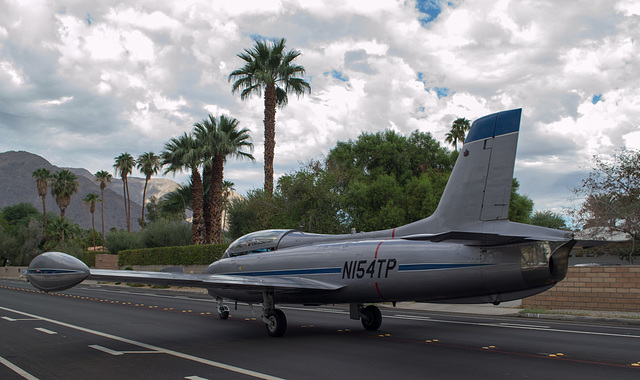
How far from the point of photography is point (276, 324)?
13.1 m

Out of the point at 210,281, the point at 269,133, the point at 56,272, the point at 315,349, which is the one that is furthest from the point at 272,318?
the point at 269,133

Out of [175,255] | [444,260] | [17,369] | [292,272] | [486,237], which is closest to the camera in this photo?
[17,369]

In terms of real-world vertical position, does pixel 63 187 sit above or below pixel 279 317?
above

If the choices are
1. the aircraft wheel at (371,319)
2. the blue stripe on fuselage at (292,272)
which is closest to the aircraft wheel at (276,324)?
the blue stripe on fuselage at (292,272)

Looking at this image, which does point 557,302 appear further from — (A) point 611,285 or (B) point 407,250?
(B) point 407,250

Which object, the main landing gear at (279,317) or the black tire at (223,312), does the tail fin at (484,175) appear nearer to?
the main landing gear at (279,317)

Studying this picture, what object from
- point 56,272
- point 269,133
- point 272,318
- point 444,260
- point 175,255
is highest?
point 269,133

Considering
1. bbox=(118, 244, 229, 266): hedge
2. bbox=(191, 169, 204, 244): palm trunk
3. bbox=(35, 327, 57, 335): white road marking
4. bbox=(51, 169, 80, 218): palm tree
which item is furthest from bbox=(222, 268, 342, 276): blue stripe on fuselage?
bbox=(51, 169, 80, 218): palm tree

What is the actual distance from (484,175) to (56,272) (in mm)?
8782

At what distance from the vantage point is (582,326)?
51.5ft

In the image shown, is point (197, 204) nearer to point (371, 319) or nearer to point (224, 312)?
point (224, 312)

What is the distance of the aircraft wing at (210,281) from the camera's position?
11258 mm

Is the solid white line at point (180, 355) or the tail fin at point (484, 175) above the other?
the tail fin at point (484, 175)

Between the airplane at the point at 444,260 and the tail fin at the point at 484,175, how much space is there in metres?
0.02
